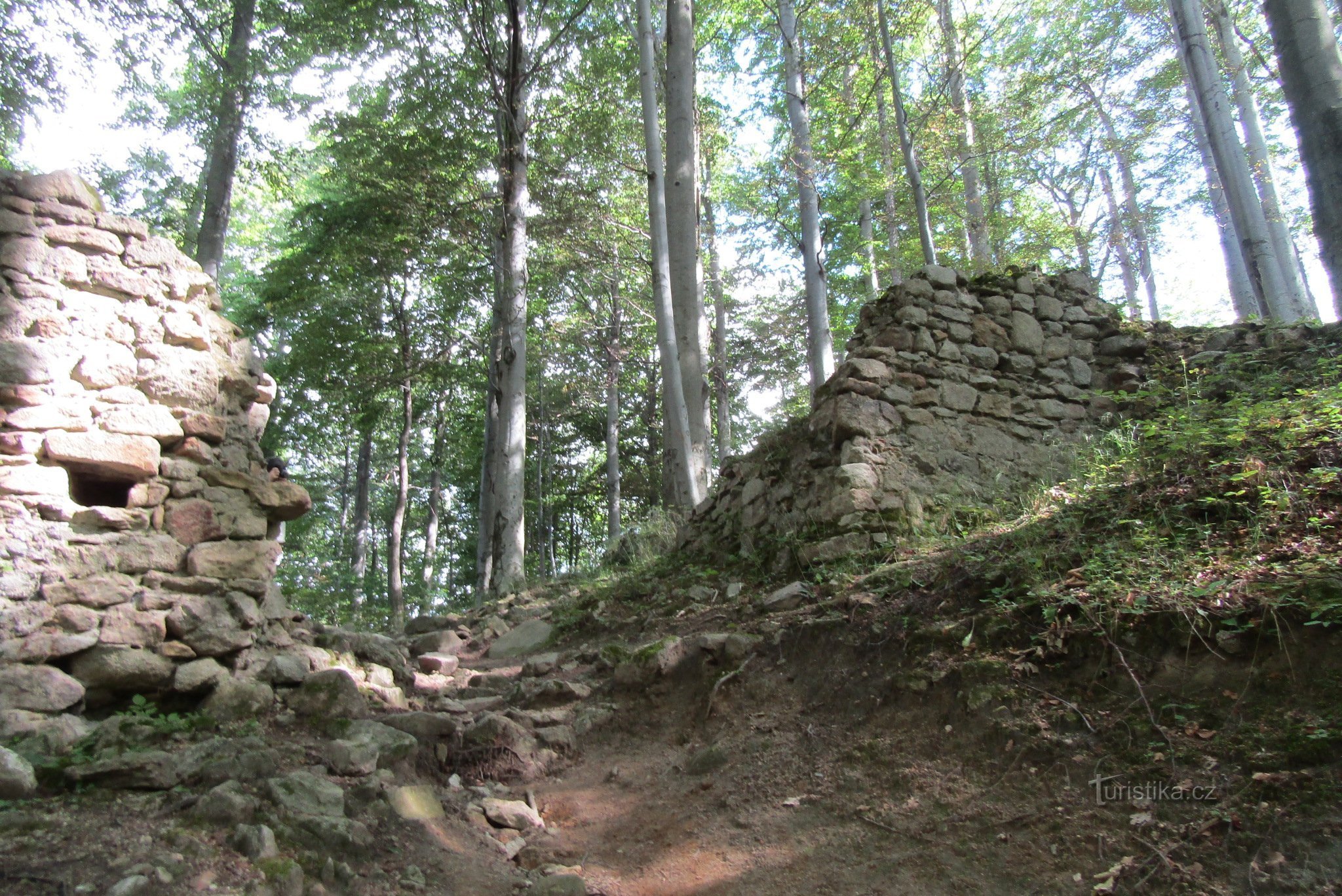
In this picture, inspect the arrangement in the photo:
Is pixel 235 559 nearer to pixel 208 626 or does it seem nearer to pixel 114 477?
pixel 208 626

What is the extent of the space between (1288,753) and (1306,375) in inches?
148

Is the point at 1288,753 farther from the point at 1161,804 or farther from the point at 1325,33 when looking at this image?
the point at 1325,33

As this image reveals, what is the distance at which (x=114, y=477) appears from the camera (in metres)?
4.19

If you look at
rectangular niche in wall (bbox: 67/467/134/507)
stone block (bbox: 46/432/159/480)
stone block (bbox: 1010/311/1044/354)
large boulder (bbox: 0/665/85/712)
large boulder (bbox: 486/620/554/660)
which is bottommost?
large boulder (bbox: 0/665/85/712)

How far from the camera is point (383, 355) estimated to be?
14.0 meters

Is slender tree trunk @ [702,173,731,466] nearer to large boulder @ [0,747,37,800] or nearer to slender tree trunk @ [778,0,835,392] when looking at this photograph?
slender tree trunk @ [778,0,835,392]

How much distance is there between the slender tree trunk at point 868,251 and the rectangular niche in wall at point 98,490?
13.5 m

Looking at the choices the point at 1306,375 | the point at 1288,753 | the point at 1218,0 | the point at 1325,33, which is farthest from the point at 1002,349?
the point at 1218,0

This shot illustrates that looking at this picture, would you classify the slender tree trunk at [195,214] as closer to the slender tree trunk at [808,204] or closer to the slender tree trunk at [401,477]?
the slender tree trunk at [401,477]

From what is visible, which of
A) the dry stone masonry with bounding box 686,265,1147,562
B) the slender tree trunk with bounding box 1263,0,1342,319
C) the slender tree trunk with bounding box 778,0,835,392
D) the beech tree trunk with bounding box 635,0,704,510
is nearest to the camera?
the slender tree trunk with bounding box 1263,0,1342,319

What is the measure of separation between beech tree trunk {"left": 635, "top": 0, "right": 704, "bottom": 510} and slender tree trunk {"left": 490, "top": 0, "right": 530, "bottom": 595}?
2607mm

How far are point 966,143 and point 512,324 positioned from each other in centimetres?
956

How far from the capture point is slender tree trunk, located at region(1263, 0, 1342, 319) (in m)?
4.13

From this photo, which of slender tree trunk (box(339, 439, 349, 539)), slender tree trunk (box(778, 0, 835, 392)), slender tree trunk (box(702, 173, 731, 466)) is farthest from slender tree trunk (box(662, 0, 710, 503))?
slender tree trunk (box(339, 439, 349, 539))
